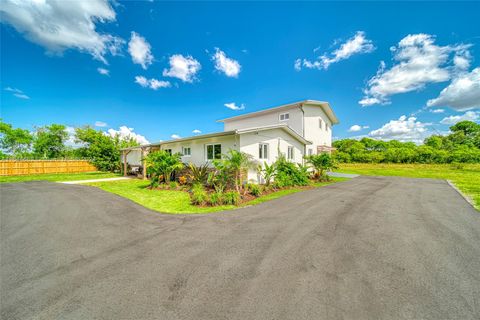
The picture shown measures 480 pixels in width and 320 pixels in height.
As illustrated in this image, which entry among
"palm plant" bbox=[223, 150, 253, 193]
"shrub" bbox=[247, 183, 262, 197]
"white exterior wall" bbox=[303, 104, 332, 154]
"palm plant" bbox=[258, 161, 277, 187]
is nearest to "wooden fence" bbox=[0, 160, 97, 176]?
"palm plant" bbox=[223, 150, 253, 193]

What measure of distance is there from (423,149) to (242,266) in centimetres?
3988

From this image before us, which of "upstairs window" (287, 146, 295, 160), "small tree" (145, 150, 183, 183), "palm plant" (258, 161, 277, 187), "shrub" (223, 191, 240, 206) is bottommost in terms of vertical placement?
"shrub" (223, 191, 240, 206)

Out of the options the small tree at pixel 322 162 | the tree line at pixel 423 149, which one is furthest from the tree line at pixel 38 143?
the tree line at pixel 423 149

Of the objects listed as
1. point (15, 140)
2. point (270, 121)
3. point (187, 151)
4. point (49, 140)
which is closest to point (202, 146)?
point (187, 151)

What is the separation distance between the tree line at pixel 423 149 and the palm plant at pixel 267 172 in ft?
52.1

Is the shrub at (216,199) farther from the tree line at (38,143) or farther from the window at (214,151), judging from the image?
the tree line at (38,143)

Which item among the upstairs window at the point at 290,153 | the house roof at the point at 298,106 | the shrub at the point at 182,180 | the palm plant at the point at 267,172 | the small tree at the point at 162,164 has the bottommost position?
the shrub at the point at 182,180

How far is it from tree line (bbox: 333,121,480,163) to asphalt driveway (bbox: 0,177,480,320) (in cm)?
2105

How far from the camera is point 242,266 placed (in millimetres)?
3070

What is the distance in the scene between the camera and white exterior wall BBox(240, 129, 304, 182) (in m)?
10.5

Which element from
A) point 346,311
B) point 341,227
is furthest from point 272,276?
point 341,227

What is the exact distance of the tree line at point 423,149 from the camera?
2661cm

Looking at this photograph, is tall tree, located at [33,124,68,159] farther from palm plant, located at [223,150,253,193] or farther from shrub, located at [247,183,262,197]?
shrub, located at [247,183,262,197]

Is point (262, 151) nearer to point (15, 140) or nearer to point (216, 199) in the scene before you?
point (216, 199)
